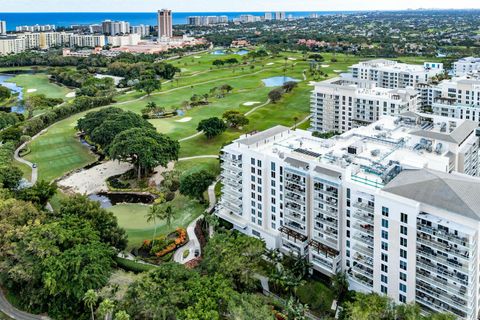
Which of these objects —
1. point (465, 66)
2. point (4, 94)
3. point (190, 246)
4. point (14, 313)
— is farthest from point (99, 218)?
point (465, 66)

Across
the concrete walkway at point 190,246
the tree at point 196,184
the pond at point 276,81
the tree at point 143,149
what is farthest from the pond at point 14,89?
the concrete walkway at point 190,246

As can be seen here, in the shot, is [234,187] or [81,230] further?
[234,187]

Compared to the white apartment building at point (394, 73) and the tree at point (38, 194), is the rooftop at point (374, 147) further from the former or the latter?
the white apartment building at point (394, 73)

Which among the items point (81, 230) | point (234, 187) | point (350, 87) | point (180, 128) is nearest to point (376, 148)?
point (234, 187)

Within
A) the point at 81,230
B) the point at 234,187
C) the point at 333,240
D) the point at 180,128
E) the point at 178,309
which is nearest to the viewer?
the point at 178,309

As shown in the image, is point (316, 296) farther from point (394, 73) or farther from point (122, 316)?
point (394, 73)

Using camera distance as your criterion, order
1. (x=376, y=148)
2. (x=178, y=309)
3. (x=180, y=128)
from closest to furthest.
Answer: (x=178, y=309), (x=376, y=148), (x=180, y=128)

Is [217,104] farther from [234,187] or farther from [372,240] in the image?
[372,240]
